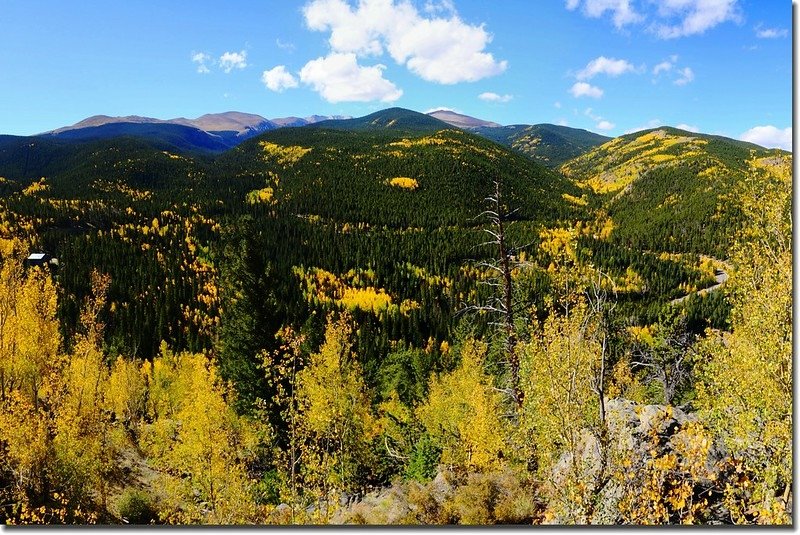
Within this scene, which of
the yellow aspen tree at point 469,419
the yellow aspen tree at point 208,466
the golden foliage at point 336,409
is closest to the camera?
the yellow aspen tree at point 208,466

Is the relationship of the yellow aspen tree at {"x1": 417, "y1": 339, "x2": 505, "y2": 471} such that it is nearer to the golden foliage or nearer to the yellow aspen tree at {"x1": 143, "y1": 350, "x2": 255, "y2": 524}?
the golden foliage

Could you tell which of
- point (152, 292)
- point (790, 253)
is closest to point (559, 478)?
point (790, 253)

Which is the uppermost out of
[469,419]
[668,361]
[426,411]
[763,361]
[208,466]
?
[763,361]

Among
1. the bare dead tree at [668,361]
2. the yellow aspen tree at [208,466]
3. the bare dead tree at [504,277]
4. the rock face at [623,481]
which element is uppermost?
the bare dead tree at [504,277]

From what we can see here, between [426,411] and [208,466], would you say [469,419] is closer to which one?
[208,466]

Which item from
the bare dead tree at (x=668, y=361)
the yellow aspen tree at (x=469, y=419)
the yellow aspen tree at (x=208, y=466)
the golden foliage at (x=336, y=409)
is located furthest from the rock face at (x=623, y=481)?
the bare dead tree at (x=668, y=361)

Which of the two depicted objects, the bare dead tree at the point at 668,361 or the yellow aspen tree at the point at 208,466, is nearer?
the yellow aspen tree at the point at 208,466

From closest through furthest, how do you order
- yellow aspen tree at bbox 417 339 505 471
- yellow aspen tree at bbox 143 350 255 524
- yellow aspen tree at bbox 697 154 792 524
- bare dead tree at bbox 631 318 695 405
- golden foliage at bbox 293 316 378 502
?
yellow aspen tree at bbox 697 154 792 524
yellow aspen tree at bbox 143 350 255 524
golden foliage at bbox 293 316 378 502
yellow aspen tree at bbox 417 339 505 471
bare dead tree at bbox 631 318 695 405

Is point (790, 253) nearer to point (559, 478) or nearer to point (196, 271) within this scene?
point (559, 478)

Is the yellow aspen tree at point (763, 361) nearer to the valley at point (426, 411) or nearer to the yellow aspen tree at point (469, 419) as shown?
the valley at point (426, 411)

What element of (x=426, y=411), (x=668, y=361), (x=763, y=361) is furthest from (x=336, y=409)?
(x=668, y=361)

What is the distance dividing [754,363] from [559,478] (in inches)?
233

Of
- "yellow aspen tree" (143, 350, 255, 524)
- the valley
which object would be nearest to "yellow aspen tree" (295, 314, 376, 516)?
the valley

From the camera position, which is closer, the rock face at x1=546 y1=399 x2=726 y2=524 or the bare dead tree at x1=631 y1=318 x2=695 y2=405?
the rock face at x1=546 y1=399 x2=726 y2=524
